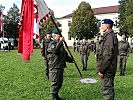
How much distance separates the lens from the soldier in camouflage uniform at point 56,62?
9.79 m

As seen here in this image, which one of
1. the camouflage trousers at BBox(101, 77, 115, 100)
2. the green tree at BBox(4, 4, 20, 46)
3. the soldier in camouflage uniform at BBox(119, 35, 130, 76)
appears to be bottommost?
the camouflage trousers at BBox(101, 77, 115, 100)

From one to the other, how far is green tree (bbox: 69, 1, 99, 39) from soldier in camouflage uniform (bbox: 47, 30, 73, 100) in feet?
227

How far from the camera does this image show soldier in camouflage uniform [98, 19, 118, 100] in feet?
25.7

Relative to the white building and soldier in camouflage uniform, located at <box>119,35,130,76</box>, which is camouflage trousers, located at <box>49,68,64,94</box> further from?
the white building

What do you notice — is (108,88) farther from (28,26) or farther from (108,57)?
(28,26)

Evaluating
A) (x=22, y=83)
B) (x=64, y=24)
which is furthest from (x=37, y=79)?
(x=64, y=24)

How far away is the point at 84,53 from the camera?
19781 millimetres

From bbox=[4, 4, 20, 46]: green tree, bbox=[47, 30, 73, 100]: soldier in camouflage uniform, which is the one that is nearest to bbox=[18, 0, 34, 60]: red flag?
bbox=[47, 30, 73, 100]: soldier in camouflage uniform

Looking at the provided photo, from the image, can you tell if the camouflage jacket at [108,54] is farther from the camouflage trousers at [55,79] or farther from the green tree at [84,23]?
the green tree at [84,23]

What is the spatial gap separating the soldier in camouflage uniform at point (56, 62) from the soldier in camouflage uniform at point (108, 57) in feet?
6.51

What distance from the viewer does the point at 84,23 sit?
81188 mm

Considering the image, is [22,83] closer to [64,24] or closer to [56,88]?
[56,88]

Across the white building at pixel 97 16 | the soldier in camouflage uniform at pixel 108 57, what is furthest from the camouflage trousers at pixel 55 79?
the white building at pixel 97 16

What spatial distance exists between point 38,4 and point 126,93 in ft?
13.4
